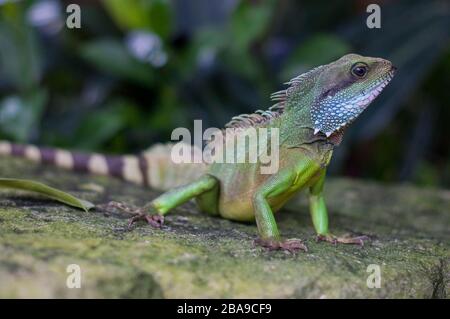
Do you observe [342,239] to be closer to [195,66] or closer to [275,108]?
[275,108]

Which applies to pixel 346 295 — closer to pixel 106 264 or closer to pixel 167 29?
pixel 106 264

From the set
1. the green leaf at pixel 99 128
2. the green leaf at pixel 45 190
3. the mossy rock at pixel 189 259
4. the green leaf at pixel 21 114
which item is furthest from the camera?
the green leaf at pixel 99 128

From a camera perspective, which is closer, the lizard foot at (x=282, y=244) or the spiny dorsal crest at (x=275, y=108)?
the lizard foot at (x=282, y=244)

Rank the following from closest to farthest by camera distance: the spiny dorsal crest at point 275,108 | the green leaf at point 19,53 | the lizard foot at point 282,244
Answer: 1. the lizard foot at point 282,244
2. the spiny dorsal crest at point 275,108
3. the green leaf at point 19,53

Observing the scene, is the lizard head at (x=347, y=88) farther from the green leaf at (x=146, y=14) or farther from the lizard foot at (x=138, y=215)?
the green leaf at (x=146, y=14)

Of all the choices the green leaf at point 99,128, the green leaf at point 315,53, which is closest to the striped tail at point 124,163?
the green leaf at point 99,128

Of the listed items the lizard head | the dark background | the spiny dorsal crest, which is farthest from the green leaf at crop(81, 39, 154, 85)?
the lizard head

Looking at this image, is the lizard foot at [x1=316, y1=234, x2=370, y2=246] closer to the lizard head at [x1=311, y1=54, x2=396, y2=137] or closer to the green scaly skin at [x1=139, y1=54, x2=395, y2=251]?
the green scaly skin at [x1=139, y1=54, x2=395, y2=251]
